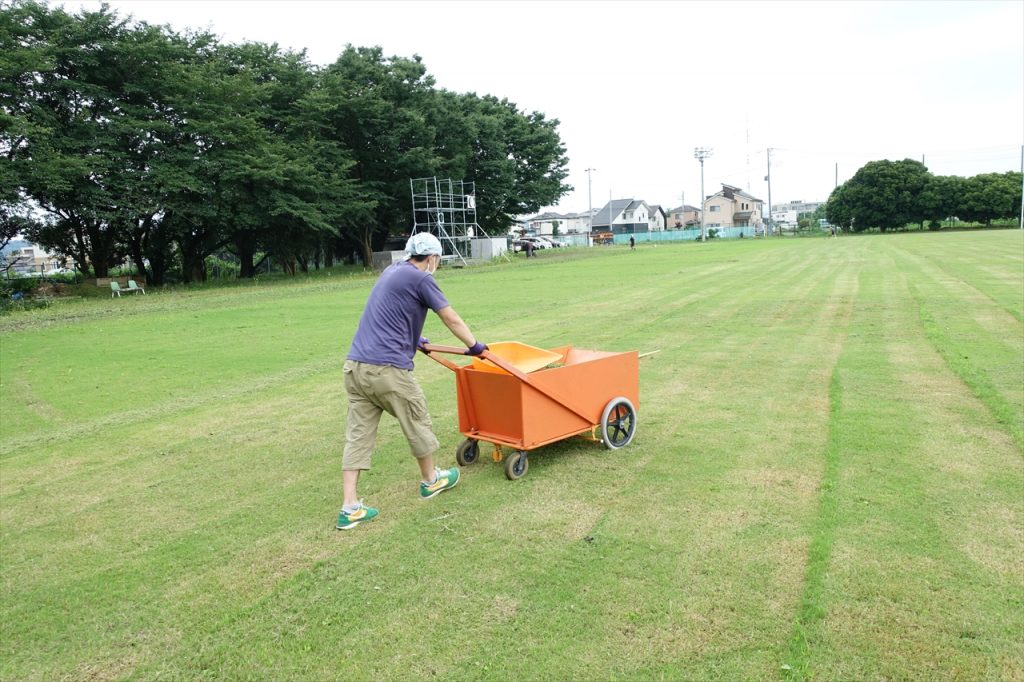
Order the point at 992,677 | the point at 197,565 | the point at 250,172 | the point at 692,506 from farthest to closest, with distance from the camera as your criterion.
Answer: the point at 250,172
the point at 692,506
the point at 197,565
the point at 992,677

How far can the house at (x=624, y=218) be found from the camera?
108438 millimetres

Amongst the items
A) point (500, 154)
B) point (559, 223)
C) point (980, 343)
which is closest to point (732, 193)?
point (559, 223)

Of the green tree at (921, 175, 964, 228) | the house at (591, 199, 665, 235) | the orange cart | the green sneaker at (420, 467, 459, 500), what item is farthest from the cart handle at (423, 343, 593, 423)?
the house at (591, 199, 665, 235)

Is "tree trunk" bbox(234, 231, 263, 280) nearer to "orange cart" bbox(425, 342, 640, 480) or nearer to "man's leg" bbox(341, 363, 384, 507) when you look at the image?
"orange cart" bbox(425, 342, 640, 480)

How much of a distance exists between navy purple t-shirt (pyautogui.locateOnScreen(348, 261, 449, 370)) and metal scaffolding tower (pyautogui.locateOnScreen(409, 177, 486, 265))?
3445 centimetres

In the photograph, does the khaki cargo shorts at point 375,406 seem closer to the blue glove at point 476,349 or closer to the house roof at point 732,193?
the blue glove at point 476,349

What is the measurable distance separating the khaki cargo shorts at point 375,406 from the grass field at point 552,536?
481 millimetres

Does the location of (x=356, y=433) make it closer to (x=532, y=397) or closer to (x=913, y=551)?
(x=532, y=397)

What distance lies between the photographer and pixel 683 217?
120250mm

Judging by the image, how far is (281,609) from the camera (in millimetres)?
3484

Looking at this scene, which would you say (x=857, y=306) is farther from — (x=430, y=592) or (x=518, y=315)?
(x=430, y=592)

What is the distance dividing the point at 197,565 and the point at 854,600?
11.8ft

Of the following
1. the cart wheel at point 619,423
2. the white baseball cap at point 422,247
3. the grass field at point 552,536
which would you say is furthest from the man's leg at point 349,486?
the cart wheel at point 619,423

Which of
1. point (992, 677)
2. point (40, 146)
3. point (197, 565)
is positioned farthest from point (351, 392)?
point (40, 146)
